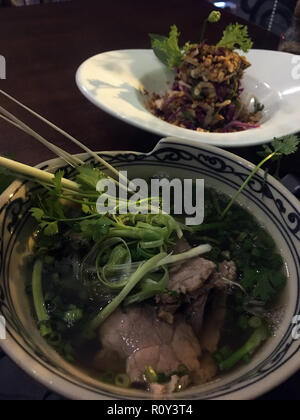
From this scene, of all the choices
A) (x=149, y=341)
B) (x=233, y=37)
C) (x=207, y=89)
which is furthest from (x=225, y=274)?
(x=233, y=37)

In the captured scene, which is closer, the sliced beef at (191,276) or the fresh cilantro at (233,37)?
the sliced beef at (191,276)

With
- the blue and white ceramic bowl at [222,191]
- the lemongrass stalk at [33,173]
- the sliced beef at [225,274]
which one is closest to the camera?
the blue and white ceramic bowl at [222,191]

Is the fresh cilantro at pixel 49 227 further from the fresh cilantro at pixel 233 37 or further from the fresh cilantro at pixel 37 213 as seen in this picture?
the fresh cilantro at pixel 233 37

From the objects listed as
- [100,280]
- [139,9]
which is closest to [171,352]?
[100,280]

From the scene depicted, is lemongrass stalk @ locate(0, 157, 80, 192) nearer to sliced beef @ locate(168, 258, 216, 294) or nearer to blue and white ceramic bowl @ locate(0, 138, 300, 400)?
blue and white ceramic bowl @ locate(0, 138, 300, 400)

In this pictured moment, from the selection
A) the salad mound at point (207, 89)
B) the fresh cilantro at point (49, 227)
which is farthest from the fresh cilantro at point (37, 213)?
the salad mound at point (207, 89)

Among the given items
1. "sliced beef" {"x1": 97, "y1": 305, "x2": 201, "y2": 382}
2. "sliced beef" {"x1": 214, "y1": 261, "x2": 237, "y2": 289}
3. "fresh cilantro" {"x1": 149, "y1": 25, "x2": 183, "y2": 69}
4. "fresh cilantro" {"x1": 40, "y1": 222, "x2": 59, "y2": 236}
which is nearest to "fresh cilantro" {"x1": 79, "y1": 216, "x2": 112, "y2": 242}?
"fresh cilantro" {"x1": 40, "y1": 222, "x2": 59, "y2": 236}

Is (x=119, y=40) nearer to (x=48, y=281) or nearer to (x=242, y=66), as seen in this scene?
(x=242, y=66)
